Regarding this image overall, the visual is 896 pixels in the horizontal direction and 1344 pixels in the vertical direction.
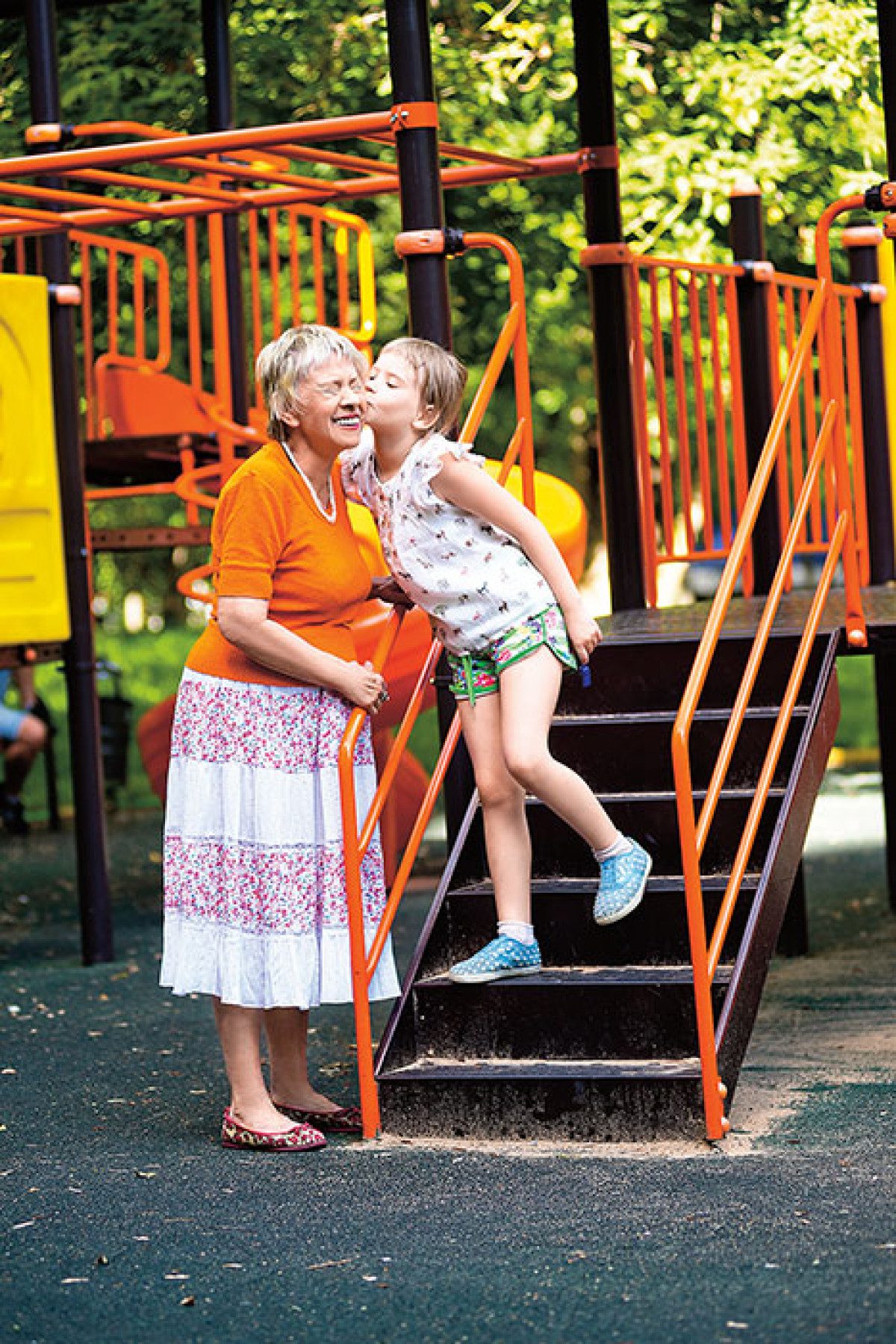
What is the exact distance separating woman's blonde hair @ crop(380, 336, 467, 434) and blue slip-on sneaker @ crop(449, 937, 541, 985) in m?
1.28

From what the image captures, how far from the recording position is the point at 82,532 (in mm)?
8836

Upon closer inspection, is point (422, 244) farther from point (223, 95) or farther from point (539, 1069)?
point (223, 95)

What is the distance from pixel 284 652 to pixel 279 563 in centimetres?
23

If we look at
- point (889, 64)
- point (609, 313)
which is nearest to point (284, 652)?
point (889, 64)

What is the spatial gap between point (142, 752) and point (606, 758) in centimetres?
548

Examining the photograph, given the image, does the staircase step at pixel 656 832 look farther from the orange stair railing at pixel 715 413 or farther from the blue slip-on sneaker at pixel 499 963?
the orange stair railing at pixel 715 413

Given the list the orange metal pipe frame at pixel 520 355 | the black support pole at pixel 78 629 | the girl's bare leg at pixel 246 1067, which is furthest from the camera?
the black support pole at pixel 78 629

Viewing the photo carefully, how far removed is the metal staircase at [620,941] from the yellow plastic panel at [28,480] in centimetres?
293

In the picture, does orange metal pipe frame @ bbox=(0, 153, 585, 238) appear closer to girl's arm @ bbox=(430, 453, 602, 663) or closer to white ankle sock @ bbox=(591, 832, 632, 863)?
girl's arm @ bbox=(430, 453, 602, 663)

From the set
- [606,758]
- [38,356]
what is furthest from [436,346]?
[38,356]

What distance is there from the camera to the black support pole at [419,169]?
6027 millimetres

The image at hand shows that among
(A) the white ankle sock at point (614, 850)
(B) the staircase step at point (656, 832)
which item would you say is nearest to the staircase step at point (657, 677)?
(B) the staircase step at point (656, 832)

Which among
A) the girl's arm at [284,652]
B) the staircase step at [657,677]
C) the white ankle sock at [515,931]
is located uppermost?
the girl's arm at [284,652]

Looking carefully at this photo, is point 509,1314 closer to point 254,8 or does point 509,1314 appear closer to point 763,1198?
point 763,1198
